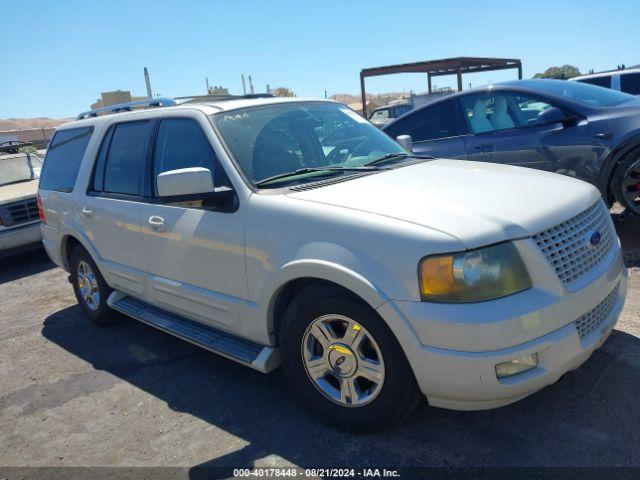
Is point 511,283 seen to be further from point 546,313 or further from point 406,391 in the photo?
point 406,391

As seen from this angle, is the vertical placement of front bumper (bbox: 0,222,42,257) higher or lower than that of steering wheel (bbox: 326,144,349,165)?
lower

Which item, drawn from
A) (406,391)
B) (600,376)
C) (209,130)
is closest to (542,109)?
(600,376)

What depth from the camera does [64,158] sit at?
5.16 metres

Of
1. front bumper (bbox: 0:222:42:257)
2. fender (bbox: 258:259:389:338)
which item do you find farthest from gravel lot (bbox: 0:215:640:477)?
front bumper (bbox: 0:222:42:257)

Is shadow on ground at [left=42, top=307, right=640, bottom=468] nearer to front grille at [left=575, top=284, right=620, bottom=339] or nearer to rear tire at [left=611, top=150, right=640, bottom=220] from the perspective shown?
front grille at [left=575, top=284, right=620, bottom=339]

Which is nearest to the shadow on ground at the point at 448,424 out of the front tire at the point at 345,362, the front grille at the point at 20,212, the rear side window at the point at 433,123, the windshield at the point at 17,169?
the front tire at the point at 345,362

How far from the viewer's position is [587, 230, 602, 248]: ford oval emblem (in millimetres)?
2787

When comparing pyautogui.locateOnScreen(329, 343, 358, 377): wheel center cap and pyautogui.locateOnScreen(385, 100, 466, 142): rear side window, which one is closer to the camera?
pyautogui.locateOnScreen(329, 343, 358, 377): wheel center cap

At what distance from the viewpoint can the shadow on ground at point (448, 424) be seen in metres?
2.66

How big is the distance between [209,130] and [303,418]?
1.87 meters

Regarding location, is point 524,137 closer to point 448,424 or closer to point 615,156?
point 615,156

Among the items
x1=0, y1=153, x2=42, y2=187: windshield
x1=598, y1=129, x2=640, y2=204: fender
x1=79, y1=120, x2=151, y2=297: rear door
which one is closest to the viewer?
x1=79, y1=120, x2=151, y2=297: rear door

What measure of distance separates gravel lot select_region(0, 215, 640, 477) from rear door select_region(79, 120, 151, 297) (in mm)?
692

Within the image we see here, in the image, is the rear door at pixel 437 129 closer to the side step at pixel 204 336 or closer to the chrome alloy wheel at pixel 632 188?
the chrome alloy wheel at pixel 632 188
